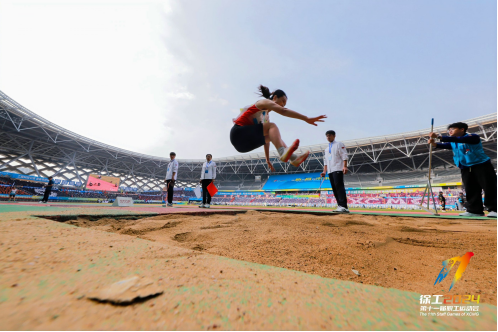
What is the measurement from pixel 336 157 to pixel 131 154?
27.3 m

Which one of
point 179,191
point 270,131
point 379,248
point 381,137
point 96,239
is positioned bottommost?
point 179,191

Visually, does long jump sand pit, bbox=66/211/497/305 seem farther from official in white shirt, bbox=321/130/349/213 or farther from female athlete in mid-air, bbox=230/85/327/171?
official in white shirt, bbox=321/130/349/213

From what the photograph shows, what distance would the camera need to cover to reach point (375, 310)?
385 mm

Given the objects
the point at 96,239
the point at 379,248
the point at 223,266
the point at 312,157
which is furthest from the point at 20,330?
the point at 312,157

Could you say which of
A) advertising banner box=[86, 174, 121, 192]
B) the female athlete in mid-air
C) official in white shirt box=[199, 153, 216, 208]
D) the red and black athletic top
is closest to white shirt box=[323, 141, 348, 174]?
the female athlete in mid-air

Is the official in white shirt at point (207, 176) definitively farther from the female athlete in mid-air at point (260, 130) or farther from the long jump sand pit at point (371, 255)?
the long jump sand pit at point (371, 255)

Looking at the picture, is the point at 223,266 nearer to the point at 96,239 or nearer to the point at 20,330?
the point at 20,330

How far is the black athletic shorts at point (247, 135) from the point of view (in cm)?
Answer: 225

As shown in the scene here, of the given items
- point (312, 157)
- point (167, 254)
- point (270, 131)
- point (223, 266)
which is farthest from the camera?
point (312, 157)

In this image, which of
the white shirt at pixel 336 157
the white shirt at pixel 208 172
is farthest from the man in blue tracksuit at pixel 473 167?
the white shirt at pixel 208 172

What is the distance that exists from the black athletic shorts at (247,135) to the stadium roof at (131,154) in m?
18.2

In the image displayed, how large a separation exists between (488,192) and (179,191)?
3139 cm

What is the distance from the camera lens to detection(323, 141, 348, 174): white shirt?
3.80 meters

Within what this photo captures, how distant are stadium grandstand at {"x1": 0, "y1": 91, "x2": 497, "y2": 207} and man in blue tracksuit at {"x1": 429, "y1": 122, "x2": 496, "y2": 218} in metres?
12.4
